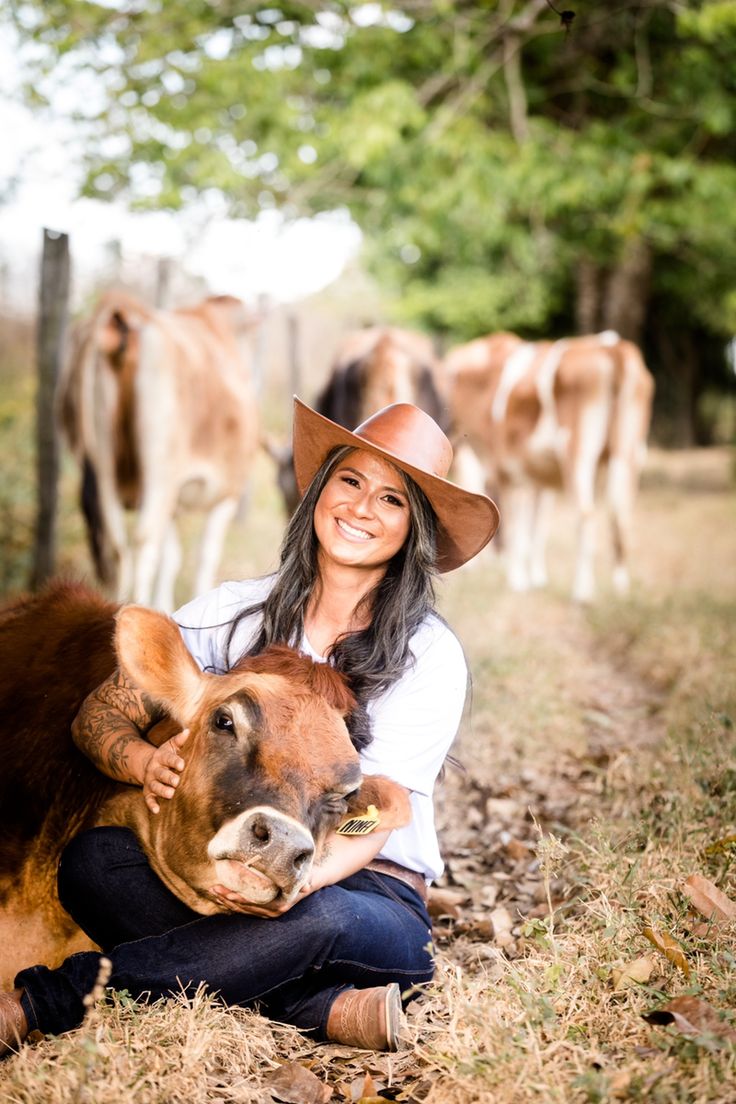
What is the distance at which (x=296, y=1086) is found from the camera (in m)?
2.42

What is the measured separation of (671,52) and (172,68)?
624 centimetres

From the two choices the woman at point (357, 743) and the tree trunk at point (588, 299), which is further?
the tree trunk at point (588, 299)

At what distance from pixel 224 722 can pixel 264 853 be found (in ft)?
0.99

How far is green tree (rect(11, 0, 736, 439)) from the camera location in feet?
31.9

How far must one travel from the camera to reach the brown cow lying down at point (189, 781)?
2191mm

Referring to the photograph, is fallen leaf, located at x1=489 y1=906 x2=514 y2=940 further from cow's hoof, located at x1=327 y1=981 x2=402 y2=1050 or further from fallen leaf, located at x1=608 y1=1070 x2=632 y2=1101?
fallen leaf, located at x1=608 y1=1070 x2=632 y2=1101

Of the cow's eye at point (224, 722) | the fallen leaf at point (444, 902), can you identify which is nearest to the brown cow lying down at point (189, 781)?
the cow's eye at point (224, 722)

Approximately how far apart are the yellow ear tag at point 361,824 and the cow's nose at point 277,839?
11.0 inches

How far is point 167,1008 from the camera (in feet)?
8.17

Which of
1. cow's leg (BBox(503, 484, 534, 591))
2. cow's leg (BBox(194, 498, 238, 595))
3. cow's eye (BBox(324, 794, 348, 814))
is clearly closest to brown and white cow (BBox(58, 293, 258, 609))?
cow's leg (BBox(194, 498, 238, 595))

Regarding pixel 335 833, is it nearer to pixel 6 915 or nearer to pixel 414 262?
pixel 6 915

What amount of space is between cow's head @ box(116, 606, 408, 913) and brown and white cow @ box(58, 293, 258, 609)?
4042 mm

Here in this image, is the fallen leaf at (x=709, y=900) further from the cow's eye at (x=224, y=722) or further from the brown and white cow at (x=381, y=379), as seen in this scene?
the brown and white cow at (x=381, y=379)

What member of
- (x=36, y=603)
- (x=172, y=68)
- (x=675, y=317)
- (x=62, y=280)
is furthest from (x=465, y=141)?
(x=675, y=317)
